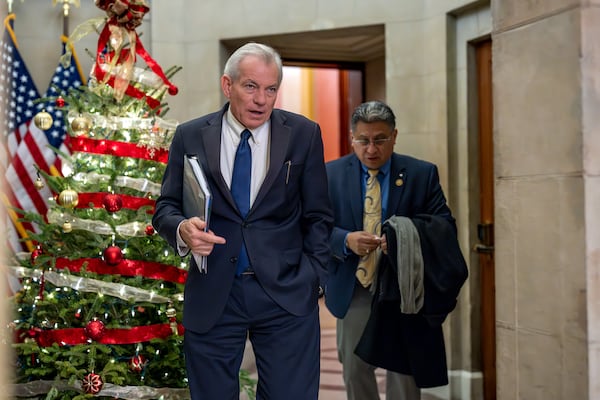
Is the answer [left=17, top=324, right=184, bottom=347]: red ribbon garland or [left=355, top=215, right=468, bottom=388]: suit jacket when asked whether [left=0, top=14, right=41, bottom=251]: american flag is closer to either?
[left=17, top=324, right=184, bottom=347]: red ribbon garland

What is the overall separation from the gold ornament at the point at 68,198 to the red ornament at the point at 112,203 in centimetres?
14

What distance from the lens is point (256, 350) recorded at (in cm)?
249

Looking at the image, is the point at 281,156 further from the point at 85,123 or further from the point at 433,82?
the point at 433,82

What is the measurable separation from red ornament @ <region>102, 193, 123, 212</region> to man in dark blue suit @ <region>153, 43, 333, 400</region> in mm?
1100

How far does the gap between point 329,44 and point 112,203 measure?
144 inches

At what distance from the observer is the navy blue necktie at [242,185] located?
2.43m

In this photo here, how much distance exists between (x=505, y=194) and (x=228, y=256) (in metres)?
0.97

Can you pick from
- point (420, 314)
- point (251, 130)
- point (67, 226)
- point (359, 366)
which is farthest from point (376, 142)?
point (67, 226)

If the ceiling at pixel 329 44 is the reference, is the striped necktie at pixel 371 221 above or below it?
below

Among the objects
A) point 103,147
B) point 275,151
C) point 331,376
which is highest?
point 103,147

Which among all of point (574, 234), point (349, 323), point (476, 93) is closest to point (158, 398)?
point (349, 323)

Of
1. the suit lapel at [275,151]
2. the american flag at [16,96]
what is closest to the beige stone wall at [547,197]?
the suit lapel at [275,151]

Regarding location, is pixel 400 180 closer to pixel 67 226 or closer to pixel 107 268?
pixel 107 268

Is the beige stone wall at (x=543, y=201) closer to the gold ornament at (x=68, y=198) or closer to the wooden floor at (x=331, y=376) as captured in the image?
the gold ornament at (x=68, y=198)
